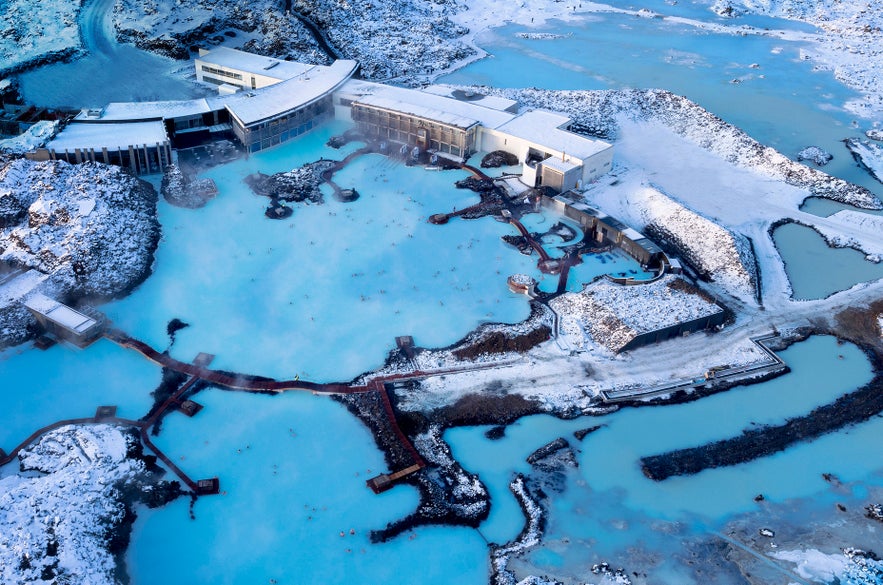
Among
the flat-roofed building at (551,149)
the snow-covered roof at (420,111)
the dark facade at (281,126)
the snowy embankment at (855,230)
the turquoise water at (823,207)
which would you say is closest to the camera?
the snowy embankment at (855,230)

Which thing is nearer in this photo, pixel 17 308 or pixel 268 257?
pixel 17 308

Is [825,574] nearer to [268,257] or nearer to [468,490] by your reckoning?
[468,490]

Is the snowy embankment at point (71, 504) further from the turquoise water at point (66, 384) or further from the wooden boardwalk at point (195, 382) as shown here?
the turquoise water at point (66, 384)

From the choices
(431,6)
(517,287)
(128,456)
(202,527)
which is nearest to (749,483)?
(517,287)

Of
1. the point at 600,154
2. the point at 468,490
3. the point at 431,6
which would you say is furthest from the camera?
the point at 431,6

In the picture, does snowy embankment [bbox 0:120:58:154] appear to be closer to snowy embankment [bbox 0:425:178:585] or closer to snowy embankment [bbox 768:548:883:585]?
snowy embankment [bbox 0:425:178:585]

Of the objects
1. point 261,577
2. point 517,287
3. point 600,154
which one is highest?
point 600,154

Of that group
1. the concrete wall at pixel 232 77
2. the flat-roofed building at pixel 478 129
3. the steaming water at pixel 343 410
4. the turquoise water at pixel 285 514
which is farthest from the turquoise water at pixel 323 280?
the concrete wall at pixel 232 77
